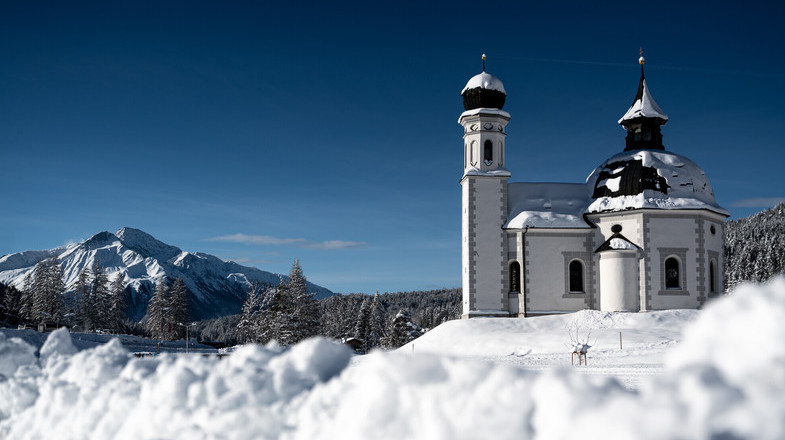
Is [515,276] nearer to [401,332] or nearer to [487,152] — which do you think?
[487,152]

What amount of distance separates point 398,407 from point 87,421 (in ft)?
8.70

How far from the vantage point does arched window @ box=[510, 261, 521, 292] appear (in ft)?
118

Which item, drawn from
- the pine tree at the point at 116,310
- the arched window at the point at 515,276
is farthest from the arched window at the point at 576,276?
the pine tree at the point at 116,310

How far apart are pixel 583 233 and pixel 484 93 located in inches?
376

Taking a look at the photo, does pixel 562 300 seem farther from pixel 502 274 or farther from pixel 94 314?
pixel 94 314

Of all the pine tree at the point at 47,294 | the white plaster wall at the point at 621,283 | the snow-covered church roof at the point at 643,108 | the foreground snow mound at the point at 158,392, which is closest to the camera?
the foreground snow mound at the point at 158,392

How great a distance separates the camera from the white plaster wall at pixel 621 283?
33.9 metres

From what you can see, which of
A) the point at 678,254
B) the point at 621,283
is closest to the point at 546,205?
the point at 621,283

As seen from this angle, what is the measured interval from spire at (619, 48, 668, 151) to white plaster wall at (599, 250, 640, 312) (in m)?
8.66

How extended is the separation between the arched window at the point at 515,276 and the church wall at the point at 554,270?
500mm

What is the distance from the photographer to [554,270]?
35.7m

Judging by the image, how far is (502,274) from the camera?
3575cm

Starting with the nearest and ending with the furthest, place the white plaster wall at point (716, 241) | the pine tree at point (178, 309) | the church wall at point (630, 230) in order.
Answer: the church wall at point (630, 230) → the white plaster wall at point (716, 241) → the pine tree at point (178, 309)

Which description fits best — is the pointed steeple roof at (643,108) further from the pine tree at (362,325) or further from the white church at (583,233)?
the pine tree at (362,325)
